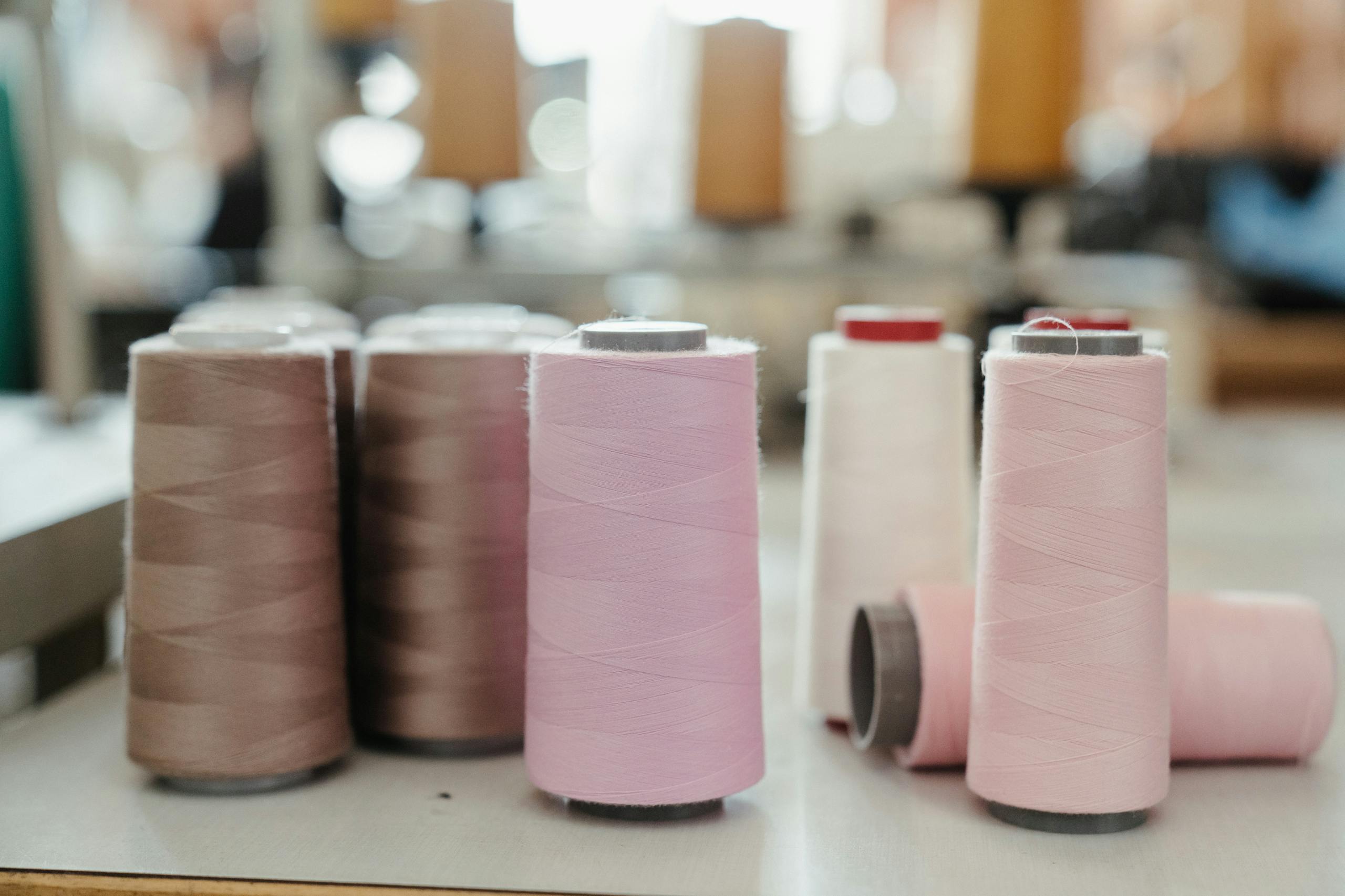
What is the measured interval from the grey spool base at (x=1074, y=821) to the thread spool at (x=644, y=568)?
0.17 metres

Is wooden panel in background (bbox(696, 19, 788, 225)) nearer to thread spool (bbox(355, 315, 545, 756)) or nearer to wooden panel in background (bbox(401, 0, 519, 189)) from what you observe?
wooden panel in background (bbox(401, 0, 519, 189))

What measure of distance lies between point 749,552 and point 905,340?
260 millimetres

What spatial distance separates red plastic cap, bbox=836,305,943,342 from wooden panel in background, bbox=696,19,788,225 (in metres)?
0.90

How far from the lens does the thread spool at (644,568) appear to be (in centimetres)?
70

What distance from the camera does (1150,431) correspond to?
703 millimetres

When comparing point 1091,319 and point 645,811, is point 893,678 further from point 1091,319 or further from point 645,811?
point 1091,319

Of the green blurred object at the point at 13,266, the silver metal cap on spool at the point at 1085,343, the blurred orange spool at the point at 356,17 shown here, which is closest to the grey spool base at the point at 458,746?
the silver metal cap on spool at the point at 1085,343

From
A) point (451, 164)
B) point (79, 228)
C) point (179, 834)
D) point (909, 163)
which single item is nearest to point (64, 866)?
point (179, 834)

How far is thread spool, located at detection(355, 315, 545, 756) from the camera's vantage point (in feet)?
2.68

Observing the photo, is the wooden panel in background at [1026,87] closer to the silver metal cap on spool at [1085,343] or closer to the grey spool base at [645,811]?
the silver metal cap on spool at [1085,343]

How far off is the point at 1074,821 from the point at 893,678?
0.14 metres

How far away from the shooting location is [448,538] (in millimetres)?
821

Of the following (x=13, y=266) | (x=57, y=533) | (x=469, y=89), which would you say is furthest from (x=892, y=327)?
(x=13, y=266)

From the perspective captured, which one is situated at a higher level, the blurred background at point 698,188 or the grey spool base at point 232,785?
the blurred background at point 698,188
